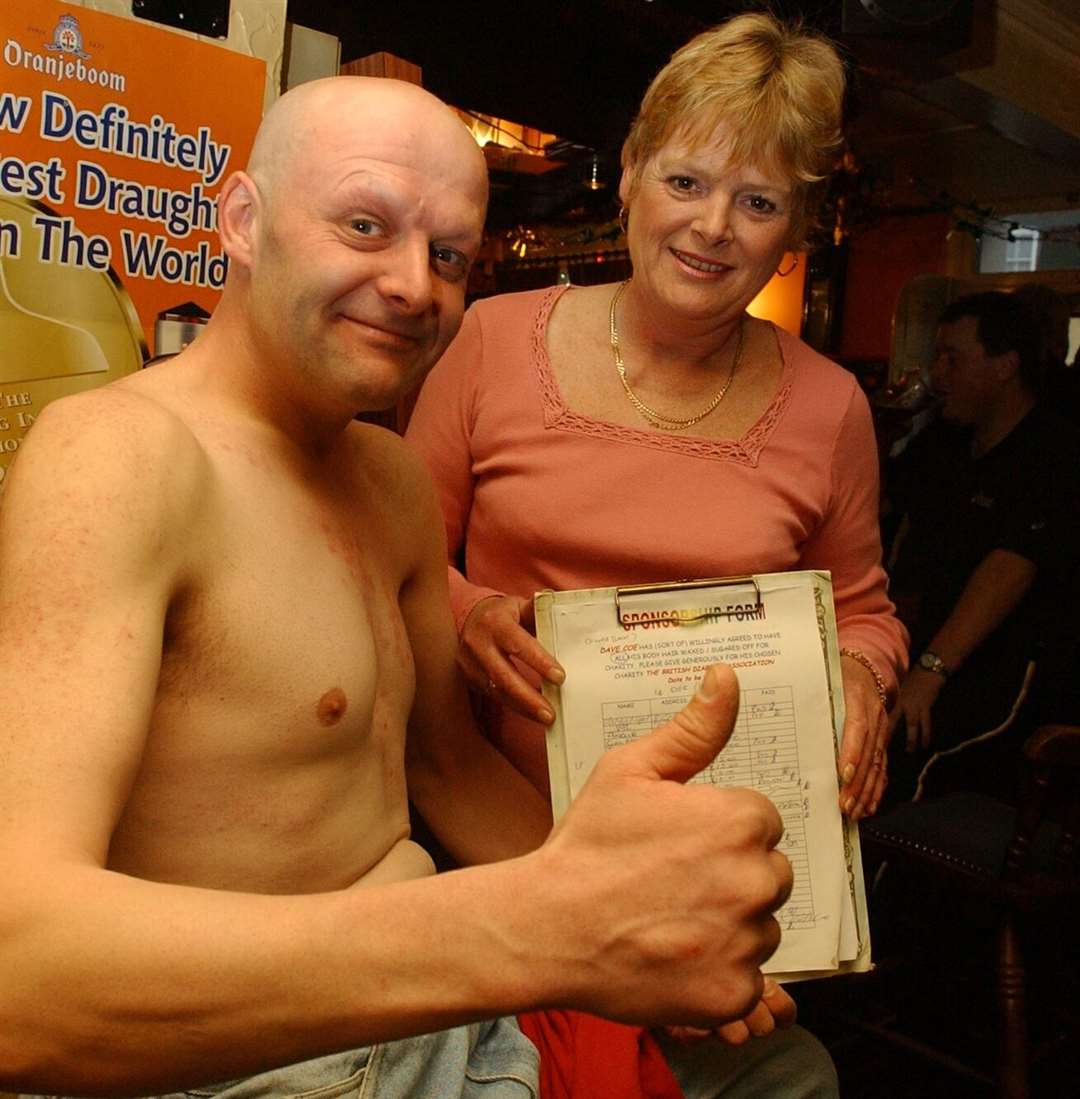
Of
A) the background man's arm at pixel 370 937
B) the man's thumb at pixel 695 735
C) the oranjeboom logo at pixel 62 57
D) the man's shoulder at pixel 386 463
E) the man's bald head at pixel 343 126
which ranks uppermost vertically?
the oranjeboom logo at pixel 62 57

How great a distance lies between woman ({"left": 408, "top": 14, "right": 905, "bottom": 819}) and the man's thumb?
78 centimetres

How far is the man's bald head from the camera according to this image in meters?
1.03

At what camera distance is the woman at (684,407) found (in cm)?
158

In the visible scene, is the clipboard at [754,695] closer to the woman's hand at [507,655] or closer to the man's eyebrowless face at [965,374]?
the woman's hand at [507,655]

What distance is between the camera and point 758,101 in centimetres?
155

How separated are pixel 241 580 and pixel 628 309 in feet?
3.08

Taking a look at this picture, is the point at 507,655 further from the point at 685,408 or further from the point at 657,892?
the point at 657,892

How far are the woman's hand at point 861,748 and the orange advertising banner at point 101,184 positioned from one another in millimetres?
972

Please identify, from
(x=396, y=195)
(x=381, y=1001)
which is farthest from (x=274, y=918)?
(x=396, y=195)

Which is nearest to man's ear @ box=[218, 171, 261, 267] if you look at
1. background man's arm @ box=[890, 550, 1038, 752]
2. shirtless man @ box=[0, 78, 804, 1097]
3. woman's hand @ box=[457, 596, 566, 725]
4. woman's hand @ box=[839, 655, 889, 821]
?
shirtless man @ box=[0, 78, 804, 1097]

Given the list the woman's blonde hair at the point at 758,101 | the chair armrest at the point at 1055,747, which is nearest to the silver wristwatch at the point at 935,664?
the chair armrest at the point at 1055,747

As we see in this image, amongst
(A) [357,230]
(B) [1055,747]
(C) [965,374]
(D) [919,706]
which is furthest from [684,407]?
(C) [965,374]

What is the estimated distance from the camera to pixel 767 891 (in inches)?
28.8

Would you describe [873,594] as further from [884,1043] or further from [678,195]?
[884,1043]
